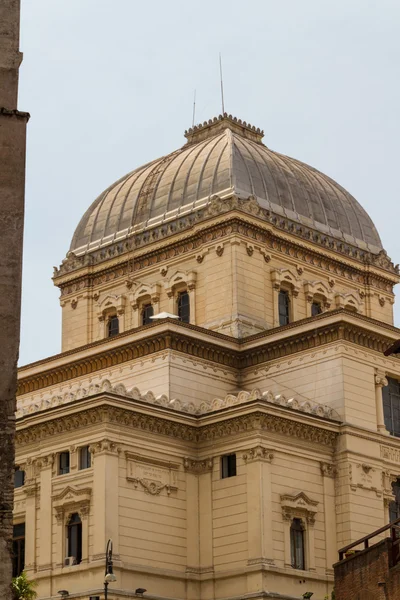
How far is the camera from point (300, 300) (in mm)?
76250

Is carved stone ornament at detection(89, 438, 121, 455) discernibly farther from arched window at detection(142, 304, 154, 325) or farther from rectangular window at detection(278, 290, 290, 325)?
rectangular window at detection(278, 290, 290, 325)

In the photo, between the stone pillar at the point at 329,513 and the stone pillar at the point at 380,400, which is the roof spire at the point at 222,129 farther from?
the stone pillar at the point at 329,513

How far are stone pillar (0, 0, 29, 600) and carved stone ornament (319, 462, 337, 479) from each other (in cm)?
4262

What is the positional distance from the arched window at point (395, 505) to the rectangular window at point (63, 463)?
15358 mm

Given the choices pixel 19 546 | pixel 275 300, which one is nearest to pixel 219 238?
pixel 275 300

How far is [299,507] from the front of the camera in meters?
62.8

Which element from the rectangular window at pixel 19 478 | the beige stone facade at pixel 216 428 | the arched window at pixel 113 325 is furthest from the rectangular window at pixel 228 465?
the arched window at pixel 113 325

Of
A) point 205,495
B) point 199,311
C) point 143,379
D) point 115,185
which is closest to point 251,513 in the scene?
point 205,495

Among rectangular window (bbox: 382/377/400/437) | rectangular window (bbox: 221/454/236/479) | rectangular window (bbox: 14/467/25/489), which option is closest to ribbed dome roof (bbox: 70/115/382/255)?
rectangular window (bbox: 382/377/400/437)

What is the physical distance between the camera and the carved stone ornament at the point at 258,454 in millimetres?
61938

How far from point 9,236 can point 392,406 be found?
47.0 metres

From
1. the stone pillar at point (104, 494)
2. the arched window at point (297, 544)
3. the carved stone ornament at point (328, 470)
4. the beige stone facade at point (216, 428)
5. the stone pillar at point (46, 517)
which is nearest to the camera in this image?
the stone pillar at point (104, 494)

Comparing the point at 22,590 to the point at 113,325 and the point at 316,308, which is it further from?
the point at 316,308

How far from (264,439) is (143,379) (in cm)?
867
